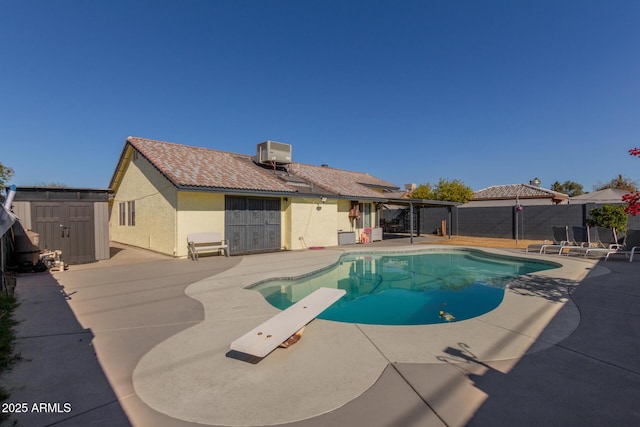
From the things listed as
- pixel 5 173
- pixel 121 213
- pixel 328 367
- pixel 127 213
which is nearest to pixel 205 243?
pixel 127 213

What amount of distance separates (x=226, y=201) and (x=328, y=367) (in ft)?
37.5

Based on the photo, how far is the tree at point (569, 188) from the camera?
5859 centimetres

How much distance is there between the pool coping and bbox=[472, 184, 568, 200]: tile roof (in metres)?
28.1

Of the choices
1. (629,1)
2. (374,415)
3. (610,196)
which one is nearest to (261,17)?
(629,1)

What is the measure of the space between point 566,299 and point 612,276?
144 inches

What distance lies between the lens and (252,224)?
14648 mm

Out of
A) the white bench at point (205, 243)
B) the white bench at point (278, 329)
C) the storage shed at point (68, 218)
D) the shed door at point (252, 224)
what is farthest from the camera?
the shed door at point (252, 224)

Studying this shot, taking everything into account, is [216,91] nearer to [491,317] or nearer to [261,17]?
[261,17]

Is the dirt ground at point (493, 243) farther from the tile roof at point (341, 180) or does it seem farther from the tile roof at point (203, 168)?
the tile roof at point (203, 168)

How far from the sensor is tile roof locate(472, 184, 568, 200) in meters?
29.2

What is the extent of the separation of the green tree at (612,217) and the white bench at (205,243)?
1894cm

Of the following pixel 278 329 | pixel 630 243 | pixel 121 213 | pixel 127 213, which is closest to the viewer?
pixel 278 329

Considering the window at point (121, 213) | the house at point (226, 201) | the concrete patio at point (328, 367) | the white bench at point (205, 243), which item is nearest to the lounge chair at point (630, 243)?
the concrete patio at point (328, 367)

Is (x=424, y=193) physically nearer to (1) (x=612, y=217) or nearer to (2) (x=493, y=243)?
(2) (x=493, y=243)
